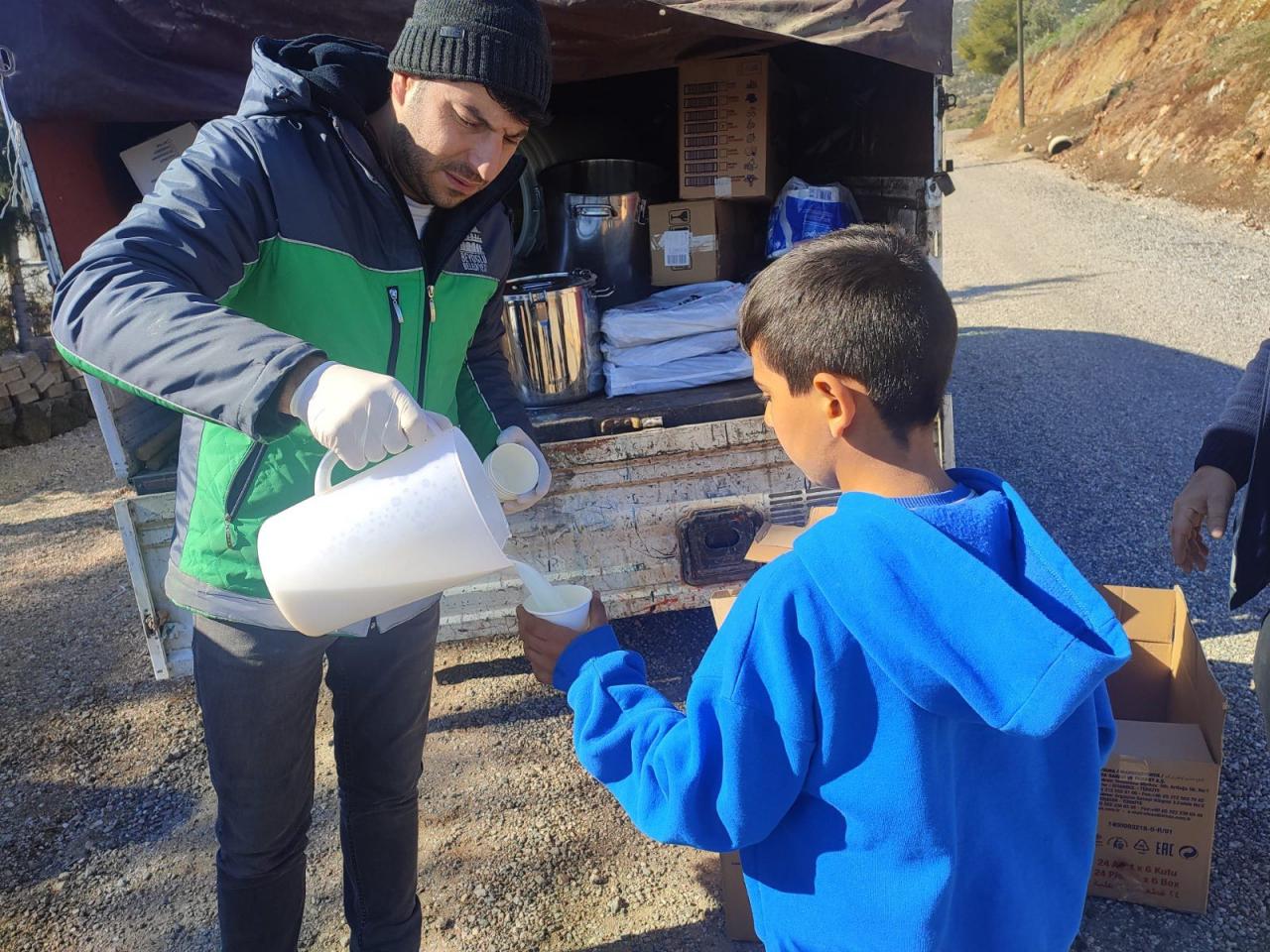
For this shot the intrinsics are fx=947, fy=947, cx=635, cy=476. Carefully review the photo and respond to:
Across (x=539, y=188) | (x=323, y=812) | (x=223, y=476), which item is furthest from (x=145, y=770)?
(x=539, y=188)

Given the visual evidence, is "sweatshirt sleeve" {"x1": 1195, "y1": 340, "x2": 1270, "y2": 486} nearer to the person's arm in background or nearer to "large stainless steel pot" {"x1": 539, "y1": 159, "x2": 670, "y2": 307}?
the person's arm in background

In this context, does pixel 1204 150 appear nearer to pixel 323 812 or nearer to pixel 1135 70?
pixel 1135 70

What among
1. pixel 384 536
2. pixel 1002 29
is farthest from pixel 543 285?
pixel 1002 29

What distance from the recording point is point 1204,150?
1309cm

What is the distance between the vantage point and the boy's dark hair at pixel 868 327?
3.70ft

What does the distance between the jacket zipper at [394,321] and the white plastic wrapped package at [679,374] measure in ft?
5.81

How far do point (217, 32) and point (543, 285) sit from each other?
133cm

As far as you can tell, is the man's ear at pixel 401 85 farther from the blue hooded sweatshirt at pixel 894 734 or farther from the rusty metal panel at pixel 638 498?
the rusty metal panel at pixel 638 498

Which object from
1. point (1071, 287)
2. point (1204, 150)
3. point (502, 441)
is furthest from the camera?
point (1204, 150)

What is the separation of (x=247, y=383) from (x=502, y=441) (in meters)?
0.95

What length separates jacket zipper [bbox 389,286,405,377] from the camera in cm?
168

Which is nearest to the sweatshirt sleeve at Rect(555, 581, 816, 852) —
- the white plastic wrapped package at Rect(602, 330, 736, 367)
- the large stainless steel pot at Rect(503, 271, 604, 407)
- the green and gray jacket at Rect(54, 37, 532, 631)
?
the green and gray jacket at Rect(54, 37, 532, 631)

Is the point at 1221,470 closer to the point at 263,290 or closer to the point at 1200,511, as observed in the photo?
the point at 1200,511

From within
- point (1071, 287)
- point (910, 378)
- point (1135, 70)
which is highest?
point (1135, 70)
